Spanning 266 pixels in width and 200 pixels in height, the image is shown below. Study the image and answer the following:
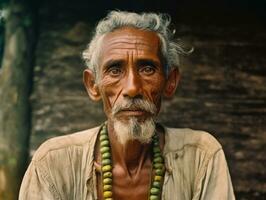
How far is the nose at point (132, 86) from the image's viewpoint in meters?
3.50

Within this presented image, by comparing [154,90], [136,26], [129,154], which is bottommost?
[129,154]

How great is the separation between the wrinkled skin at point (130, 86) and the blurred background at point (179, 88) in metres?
Result: 1.57

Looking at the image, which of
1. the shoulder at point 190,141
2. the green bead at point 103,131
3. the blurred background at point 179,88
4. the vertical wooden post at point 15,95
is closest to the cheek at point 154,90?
the shoulder at point 190,141

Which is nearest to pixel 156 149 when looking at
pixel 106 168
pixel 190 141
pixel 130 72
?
pixel 190 141

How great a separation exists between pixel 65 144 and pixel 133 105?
56 centimetres

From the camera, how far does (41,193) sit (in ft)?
12.0

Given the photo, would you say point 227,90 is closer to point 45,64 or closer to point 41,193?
point 45,64

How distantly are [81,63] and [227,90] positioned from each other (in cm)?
127

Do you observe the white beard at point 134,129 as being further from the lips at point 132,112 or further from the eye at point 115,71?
the eye at point 115,71

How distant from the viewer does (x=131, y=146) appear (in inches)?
149

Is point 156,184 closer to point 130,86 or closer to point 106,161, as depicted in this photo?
point 106,161

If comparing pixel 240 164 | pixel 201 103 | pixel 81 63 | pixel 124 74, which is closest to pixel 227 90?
pixel 201 103

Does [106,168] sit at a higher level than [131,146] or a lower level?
lower

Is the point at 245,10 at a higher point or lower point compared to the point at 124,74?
higher
